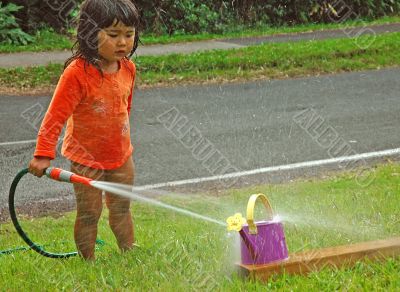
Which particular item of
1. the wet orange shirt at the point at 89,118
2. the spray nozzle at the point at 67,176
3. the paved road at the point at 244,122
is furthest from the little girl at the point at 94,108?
the paved road at the point at 244,122

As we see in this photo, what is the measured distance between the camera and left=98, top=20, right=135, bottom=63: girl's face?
4.07m

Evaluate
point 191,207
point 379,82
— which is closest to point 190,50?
point 379,82

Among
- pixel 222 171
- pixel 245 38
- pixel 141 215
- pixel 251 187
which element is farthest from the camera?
pixel 245 38

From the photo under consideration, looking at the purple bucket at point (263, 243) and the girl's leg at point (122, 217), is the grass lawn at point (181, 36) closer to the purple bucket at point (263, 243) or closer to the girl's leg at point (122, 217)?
the girl's leg at point (122, 217)

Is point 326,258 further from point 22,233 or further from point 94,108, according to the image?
point 22,233

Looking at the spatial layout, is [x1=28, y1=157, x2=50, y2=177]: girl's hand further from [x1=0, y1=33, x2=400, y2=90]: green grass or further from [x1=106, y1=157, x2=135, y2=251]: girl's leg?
[x1=0, y1=33, x2=400, y2=90]: green grass

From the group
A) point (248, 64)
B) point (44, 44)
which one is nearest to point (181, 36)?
point (44, 44)

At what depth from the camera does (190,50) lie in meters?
14.2

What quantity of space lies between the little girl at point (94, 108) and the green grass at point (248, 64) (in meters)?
7.47

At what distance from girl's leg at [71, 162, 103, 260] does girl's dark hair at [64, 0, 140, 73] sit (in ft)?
1.84

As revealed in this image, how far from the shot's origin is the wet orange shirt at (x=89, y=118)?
13.4ft

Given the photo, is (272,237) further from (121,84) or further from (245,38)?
(245,38)

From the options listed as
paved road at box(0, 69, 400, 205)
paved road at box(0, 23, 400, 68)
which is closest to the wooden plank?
paved road at box(0, 69, 400, 205)

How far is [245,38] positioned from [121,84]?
12.1 meters
